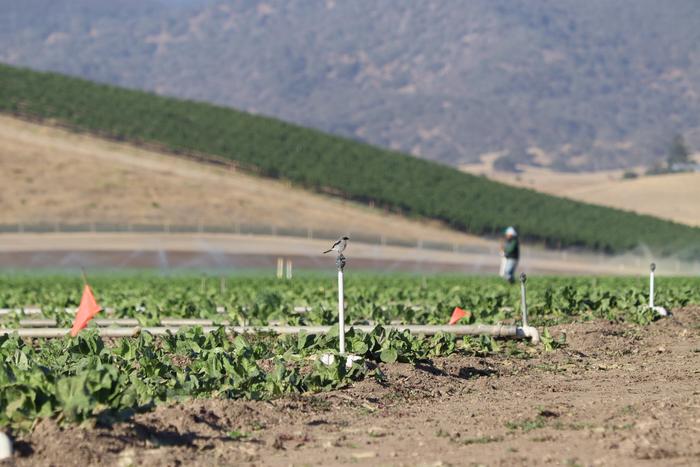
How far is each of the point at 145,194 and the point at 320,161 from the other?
25.1 meters

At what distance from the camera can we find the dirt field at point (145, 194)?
84.4 metres

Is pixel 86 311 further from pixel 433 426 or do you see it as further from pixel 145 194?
pixel 145 194

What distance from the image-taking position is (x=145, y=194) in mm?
88938

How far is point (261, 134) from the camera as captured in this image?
117 m

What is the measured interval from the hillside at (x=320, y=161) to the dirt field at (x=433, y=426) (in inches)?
2828

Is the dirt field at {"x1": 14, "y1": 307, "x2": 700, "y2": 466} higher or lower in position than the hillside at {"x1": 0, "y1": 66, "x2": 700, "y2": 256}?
lower

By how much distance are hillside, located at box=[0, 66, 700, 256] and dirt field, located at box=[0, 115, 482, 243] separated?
2.61 meters

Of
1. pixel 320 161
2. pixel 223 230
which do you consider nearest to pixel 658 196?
pixel 320 161

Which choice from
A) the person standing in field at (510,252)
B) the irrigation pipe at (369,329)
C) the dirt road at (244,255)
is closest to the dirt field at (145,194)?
the dirt road at (244,255)

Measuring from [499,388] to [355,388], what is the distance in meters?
1.63

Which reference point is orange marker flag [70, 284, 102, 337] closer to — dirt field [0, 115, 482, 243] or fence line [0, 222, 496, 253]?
fence line [0, 222, 496, 253]

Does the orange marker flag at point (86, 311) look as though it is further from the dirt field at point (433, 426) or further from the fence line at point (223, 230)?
the fence line at point (223, 230)

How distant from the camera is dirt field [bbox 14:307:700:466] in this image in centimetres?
948

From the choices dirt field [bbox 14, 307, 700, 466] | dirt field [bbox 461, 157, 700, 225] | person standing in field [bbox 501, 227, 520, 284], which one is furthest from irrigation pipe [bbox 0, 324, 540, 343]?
dirt field [bbox 461, 157, 700, 225]
